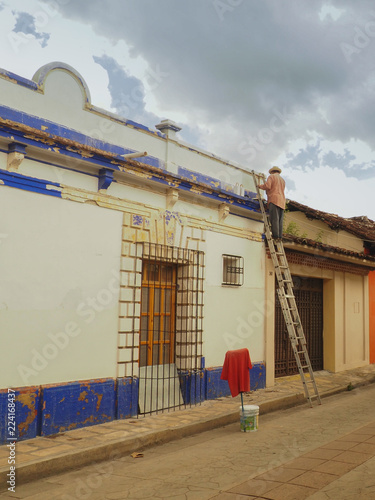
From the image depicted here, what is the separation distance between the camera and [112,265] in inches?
294

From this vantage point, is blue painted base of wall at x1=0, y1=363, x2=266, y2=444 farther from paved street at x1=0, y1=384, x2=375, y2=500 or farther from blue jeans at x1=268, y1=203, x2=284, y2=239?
blue jeans at x1=268, y1=203, x2=284, y2=239

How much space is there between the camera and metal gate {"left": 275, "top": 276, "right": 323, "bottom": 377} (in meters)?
11.6

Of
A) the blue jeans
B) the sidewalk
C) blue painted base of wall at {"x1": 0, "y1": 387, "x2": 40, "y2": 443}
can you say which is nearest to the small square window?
the blue jeans

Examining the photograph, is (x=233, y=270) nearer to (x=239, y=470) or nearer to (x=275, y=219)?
(x=275, y=219)

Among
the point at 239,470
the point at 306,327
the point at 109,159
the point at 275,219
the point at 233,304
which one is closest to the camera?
the point at 239,470

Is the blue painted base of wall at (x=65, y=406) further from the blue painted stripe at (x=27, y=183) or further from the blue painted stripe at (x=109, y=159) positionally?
the blue painted stripe at (x=109, y=159)

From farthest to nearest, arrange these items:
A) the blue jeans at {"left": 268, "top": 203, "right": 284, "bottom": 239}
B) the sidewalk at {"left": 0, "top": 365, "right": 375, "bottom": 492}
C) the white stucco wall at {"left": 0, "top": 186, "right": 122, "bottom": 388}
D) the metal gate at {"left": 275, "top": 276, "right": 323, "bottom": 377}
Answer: the metal gate at {"left": 275, "top": 276, "right": 323, "bottom": 377}
the blue jeans at {"left": 268, "top": 203, "right": 284, "bottom": 239}
the white stucco wall at {"left": 0, "top": 186, "right": 122, "bottom": 388}
the sidewalk at {"left": 0, "top": 365, "right": 375, "bottom": 492}

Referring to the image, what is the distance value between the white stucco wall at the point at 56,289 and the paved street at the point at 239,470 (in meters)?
1.42

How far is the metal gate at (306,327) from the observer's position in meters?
11.6

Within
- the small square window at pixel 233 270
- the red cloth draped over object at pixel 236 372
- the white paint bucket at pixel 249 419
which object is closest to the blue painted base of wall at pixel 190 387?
the red cloth draped over object at pixel 236 372

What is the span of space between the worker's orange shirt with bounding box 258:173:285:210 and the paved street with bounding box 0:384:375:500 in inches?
168

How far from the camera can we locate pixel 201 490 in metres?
4.75

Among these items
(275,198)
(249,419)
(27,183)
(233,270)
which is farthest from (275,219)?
(27,183)

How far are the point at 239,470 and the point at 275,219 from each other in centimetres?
573
